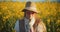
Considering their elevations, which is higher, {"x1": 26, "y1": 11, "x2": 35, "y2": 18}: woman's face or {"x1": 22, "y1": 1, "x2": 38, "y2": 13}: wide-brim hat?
{"x1": 22, "y1": 1, "x2": 38, "y2": 13}: wide-brim hat

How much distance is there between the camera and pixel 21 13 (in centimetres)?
187

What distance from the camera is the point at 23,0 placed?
1.88m

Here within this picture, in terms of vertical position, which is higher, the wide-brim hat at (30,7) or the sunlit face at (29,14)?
the wide-brim hat at (30,7)

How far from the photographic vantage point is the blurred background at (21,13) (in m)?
1.84

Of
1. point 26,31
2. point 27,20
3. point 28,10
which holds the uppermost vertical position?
point 28,10

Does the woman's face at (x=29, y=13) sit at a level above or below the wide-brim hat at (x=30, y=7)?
below

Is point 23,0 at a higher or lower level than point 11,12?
higher

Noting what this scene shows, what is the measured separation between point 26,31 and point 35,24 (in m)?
0.13

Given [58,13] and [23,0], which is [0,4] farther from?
[58,13]

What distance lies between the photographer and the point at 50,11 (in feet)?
6.31

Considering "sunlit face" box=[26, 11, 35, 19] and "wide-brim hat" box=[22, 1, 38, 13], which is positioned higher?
"wide-brim hat" box=[22, 1, 38, 13]

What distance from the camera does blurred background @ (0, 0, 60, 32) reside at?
184cm

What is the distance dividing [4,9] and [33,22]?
14.5 inches

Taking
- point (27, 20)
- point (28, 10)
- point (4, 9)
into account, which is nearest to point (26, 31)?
point (27, 20)
